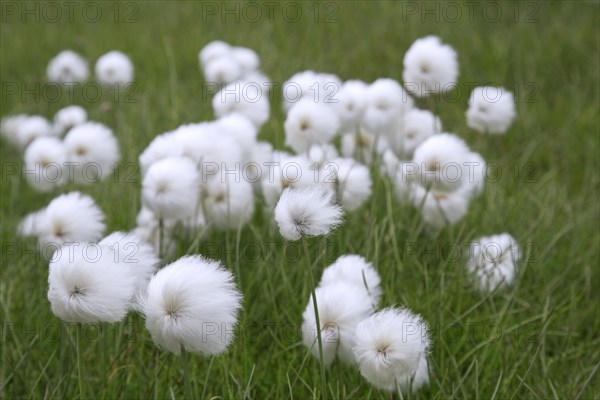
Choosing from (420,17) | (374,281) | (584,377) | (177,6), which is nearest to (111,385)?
(374,281)

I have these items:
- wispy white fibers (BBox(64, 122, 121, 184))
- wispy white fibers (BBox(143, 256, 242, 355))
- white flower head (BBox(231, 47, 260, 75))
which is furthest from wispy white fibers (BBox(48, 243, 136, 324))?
white flower head (BBox(231, 47, 260, 75))

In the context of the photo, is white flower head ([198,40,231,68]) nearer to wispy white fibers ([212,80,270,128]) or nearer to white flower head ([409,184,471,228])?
wispy white fibers ([212,80,270,128])

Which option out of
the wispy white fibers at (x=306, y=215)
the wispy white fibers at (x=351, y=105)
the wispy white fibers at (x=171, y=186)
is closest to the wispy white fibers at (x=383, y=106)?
the wispy white fibers at (x=351, y=105)

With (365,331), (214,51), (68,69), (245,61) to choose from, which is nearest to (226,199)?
(365,331)

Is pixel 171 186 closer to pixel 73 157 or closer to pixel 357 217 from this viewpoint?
→ pixel 357 217

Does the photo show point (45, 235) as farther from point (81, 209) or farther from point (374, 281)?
point (374, 281)
